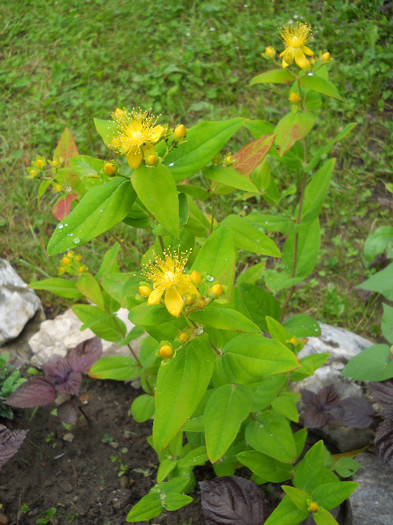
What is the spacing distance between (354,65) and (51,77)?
7.40 ft

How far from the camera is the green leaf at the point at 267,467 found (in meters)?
1.50

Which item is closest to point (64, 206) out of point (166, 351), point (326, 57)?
point (166, 351)

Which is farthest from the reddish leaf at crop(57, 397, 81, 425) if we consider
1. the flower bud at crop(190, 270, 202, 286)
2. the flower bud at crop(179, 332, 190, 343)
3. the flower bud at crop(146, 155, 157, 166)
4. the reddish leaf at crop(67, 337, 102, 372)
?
the flower bud at crop(146, 155, 157, 166)

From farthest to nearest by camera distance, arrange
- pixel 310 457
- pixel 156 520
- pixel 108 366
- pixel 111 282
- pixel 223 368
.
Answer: pixel 108 366 → pixel 156 520 → pixel 111 282 → pixel 310 457 → pixel 223 368

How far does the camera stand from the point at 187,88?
3502mm

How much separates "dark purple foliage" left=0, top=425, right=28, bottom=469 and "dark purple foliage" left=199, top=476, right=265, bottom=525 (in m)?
0.58

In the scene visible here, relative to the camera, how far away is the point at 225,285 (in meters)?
1.11

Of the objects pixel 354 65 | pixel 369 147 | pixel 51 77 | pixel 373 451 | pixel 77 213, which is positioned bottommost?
pixel 373 451

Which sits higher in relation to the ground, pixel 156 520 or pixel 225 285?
pixel 225 285

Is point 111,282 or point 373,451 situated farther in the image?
point 373,451

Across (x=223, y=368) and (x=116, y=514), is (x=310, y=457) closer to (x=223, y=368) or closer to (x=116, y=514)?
(x=223, y=368)

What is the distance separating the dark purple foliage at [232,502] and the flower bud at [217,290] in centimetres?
75

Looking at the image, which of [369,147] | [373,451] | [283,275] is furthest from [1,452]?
[369,147]

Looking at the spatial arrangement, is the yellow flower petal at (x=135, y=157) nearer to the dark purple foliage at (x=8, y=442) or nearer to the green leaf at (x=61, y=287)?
the green leaf at (x=61, y=287)
